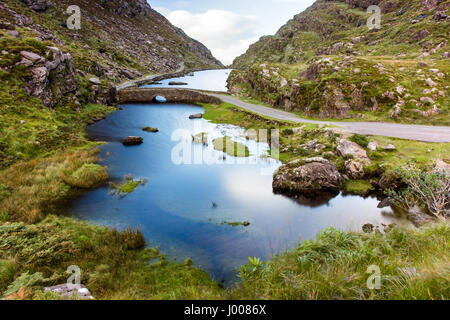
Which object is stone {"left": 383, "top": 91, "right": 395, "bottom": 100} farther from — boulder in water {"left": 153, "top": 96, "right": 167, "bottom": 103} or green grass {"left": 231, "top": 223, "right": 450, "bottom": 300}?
boulder in water {"left": 153, "top": 96, "right": 167, "bottom": 103}

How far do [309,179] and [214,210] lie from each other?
1182 cm

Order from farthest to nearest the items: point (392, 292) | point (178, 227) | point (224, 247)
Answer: point (178, 227)
point (224, 247)
point (392, 292)

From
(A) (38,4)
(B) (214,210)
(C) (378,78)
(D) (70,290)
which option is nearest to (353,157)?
(B) (214,210)

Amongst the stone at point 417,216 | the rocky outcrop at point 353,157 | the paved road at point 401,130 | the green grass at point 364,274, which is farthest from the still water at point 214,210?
the paved road at point 401,130

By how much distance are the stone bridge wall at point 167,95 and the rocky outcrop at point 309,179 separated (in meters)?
52.8

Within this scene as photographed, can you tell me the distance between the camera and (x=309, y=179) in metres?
24.6

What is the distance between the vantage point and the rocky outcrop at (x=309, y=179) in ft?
80.4

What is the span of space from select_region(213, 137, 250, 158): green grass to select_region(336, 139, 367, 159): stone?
13.7 metres

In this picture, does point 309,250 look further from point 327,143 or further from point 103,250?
point 327,143

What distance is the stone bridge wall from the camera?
250 feet

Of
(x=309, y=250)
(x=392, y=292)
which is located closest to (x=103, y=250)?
(x=309, y=250)

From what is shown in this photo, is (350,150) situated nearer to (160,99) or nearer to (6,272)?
(6,272)
